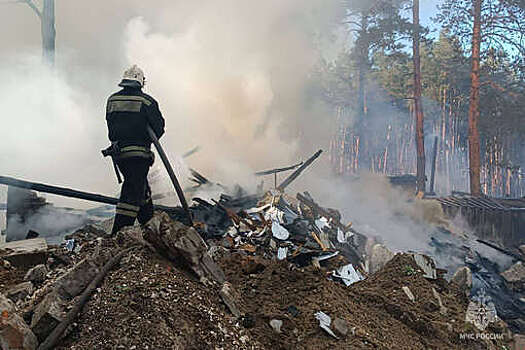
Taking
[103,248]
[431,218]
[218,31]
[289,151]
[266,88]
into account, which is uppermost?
[218,31]

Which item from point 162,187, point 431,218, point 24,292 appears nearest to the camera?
point 24,292

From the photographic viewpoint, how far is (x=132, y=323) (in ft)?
8.33

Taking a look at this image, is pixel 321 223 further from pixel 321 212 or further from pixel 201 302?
pixel 201 302

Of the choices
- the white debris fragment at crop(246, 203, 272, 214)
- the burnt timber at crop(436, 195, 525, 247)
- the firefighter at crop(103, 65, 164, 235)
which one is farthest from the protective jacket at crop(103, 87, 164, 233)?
the burnt timber at crop(436, 195, 525, 247)

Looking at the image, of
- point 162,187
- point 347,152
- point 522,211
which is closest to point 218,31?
point 162,187

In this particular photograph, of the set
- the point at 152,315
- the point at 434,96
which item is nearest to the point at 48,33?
the point at 152,315

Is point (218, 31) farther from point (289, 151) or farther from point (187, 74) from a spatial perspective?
point (289, 151)

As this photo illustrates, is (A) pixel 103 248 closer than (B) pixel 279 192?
Yes

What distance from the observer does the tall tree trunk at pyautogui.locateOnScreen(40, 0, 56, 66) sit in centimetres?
1016

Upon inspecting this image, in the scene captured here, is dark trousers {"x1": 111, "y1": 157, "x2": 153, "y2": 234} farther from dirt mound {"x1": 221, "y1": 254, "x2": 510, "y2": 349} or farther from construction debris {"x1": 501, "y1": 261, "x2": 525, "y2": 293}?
construction debris {"x1": 501, "y1": 261, "x2": 525, "y2": 293}

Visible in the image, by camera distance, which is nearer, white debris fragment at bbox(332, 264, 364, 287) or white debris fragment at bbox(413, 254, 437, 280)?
white debris fragment at bbox(413, 254, 437, 280)

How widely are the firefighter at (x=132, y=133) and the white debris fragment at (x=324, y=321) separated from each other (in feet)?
7.87

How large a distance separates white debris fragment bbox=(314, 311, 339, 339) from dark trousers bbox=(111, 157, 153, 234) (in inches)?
94.4

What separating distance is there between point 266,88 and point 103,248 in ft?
36.6
